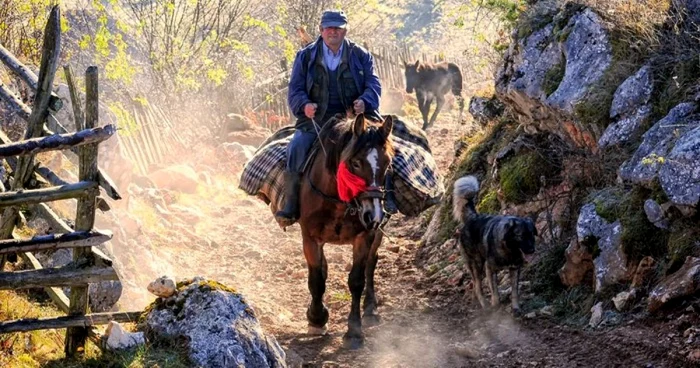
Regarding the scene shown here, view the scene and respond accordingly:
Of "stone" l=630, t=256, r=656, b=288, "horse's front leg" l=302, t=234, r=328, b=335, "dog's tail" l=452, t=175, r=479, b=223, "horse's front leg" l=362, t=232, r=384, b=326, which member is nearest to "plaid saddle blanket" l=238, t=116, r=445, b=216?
"dog's tail" l=452, t=175, r=479, b=223

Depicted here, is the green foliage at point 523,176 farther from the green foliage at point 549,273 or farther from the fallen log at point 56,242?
the fallen log at point 56,242

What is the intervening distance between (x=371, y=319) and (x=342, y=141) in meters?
2.42

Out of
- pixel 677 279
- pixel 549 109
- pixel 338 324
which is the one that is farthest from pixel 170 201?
pixel 677 279

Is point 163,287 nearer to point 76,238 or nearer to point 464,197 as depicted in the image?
point 76,238

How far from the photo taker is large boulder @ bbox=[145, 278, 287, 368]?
18.9 feet

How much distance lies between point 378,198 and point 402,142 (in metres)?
2.15

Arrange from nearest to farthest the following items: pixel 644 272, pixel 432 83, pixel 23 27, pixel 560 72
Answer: pixel 644 272, pixel 560 72, pixel 23 27, pixel 432 83

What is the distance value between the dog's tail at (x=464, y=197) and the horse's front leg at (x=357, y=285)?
1.52 meters

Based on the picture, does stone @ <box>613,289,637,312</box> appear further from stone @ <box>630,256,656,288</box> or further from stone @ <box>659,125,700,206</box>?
stone @ <box>659,125,700,206</box>

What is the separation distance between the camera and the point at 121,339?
5.82m

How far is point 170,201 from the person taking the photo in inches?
561

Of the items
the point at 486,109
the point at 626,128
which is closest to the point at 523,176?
the point at 626,128

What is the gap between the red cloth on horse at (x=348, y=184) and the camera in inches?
294

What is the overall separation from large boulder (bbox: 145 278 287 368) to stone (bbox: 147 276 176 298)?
0.04m
